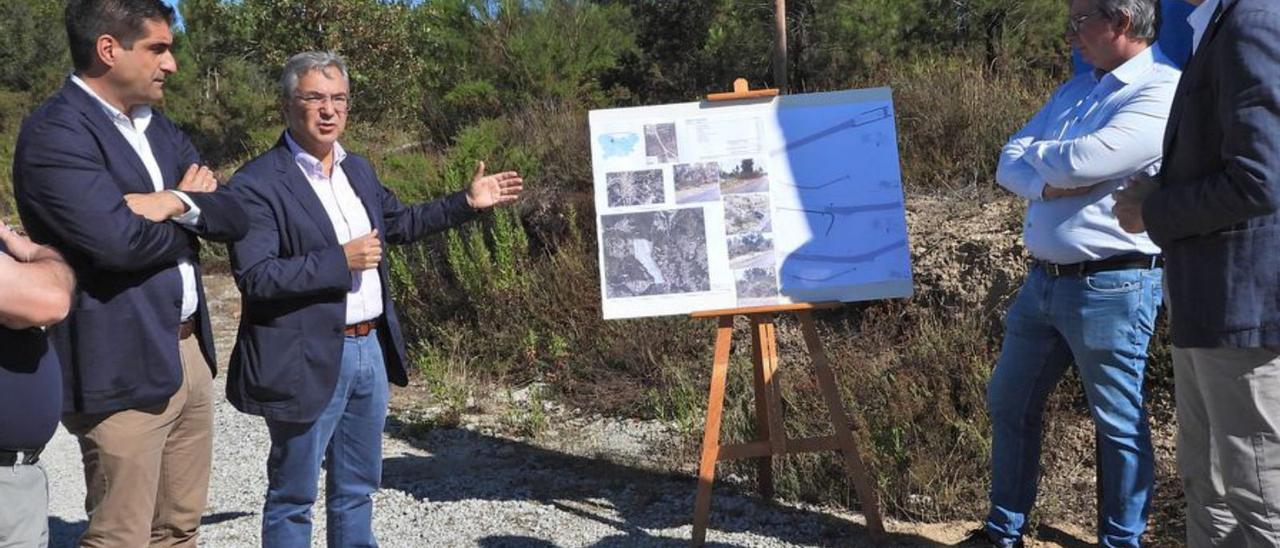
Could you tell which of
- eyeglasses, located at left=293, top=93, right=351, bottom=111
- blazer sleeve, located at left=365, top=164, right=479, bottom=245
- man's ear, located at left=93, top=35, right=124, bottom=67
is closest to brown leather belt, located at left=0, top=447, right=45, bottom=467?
man's ear, located at left=93, top=35, right=124, bottom=67

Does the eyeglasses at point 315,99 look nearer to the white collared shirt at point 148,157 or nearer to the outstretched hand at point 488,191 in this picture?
the white collared shirt at point 148,157

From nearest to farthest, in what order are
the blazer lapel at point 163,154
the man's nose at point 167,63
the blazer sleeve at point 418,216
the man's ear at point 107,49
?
the man's ear at point 107,49 < the man's nose at point 167,63 < the blazer lapel at point 163,154 < the blazer sleeve at point 418,216

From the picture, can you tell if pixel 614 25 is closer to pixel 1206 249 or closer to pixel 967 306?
pixel 967 306

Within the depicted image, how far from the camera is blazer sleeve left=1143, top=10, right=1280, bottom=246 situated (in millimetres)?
2396

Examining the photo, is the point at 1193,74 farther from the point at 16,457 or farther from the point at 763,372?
the point at 16,457

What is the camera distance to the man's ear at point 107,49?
2838 mm

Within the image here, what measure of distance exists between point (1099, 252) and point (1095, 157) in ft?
0.99

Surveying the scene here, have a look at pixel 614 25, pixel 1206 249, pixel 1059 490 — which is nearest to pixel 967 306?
pixel 1059 490

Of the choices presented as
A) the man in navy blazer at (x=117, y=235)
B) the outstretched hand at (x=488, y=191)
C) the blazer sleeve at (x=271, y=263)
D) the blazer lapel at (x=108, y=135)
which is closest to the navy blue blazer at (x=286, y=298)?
the blazer sleeve at (x=271, y=263)

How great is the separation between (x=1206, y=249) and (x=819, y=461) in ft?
7.49

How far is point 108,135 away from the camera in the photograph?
2.87m

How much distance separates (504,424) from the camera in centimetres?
596

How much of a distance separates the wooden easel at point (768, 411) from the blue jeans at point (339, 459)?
3.94 feet

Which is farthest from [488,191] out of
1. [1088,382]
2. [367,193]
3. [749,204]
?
[1088,382]
